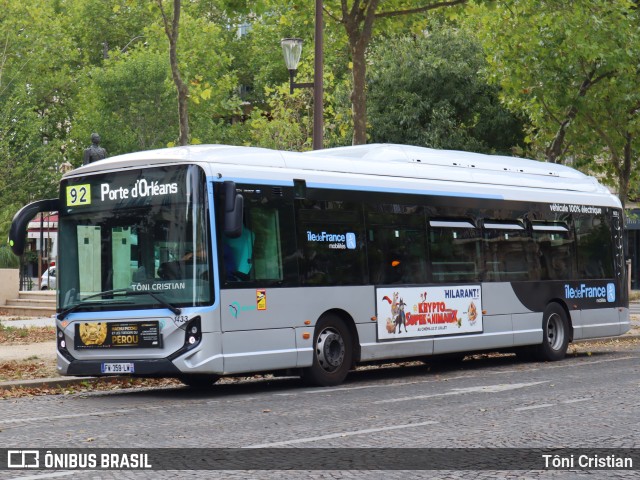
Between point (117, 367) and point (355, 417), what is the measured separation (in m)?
3.68

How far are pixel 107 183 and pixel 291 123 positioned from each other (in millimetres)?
34927

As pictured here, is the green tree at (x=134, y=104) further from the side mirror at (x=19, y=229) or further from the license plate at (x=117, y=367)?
the license plate at (x=117, y=367)

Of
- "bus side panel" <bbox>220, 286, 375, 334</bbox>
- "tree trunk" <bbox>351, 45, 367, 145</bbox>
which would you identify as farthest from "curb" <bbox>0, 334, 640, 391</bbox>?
"tree trunk" <bbox>351, 45, 367, 145</bbox>

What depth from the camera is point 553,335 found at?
68.6 feet

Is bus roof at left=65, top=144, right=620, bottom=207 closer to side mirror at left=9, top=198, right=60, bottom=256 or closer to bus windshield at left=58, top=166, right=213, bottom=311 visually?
bus windshield at left=58, top=166, right=213, bottom=311

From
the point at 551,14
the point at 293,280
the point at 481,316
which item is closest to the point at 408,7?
the point at 551,14

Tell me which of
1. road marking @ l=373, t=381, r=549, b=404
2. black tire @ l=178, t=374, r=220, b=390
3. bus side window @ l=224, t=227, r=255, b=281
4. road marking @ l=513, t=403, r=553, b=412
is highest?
bus side window @ l=224, t=227, r=255, b=281

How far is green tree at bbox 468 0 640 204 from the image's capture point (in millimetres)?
27734

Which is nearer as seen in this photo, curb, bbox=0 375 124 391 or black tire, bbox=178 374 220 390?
curb, bbox=0 375 124 391

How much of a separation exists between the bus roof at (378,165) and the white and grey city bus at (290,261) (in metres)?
0.03

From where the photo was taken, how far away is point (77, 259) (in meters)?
15.1

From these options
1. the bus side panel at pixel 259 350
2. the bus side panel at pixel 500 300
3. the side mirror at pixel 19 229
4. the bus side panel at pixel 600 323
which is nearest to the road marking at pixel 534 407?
the bus side panel at pixel 259 350

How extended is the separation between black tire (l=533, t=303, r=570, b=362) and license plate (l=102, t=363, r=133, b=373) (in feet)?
27.9

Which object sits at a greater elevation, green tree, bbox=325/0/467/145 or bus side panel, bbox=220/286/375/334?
green tree, bbox=325/0/467/145
